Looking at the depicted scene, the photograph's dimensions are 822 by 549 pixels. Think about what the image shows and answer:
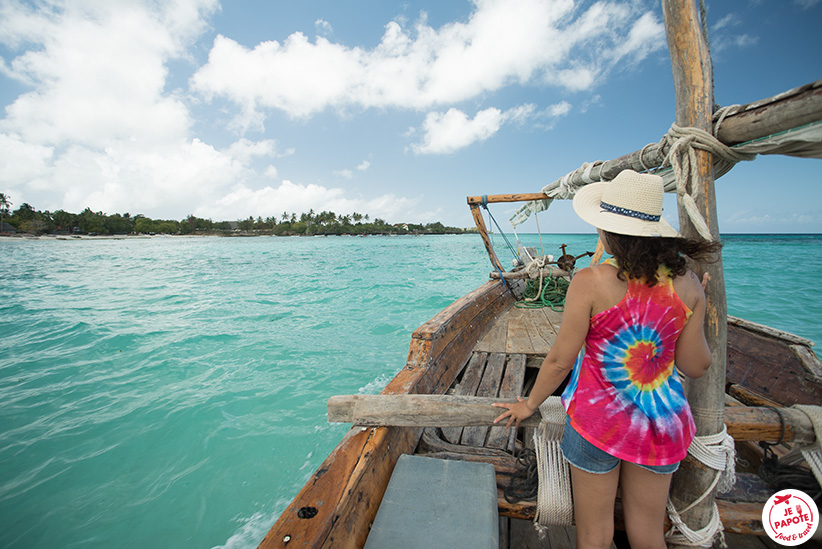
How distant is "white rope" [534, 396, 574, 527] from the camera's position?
1.40 meters

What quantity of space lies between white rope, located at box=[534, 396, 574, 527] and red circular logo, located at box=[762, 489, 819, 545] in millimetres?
846

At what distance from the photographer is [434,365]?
253 cm

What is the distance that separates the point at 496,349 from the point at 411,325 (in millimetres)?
4987

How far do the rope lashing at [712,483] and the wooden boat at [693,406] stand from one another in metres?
0.03

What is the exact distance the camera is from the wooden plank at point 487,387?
2.13 m

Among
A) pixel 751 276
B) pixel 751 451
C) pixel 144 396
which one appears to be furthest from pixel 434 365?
pixel 751 276

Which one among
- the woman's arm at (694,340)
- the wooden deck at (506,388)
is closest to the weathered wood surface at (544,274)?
the wooden deck at (506,388)

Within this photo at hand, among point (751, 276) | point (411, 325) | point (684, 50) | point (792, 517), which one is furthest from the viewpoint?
point (751, 276)

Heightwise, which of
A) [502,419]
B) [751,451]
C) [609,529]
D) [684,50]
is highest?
[684,50]

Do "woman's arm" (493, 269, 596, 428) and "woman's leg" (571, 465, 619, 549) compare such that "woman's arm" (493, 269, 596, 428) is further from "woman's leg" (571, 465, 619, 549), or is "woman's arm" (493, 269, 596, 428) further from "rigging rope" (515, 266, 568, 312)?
"rigging rope" (515, 266, 568, 312)

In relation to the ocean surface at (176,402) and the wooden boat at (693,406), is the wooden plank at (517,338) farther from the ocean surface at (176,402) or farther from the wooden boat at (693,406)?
the ocean surface at (176,402)

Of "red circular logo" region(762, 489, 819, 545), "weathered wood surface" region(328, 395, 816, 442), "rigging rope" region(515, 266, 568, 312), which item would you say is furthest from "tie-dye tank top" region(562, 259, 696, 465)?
"rigging rope" region(515, 266, 568, 312)

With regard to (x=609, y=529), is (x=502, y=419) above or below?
above

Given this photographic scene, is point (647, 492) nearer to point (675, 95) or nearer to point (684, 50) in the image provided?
point (675, 95)
